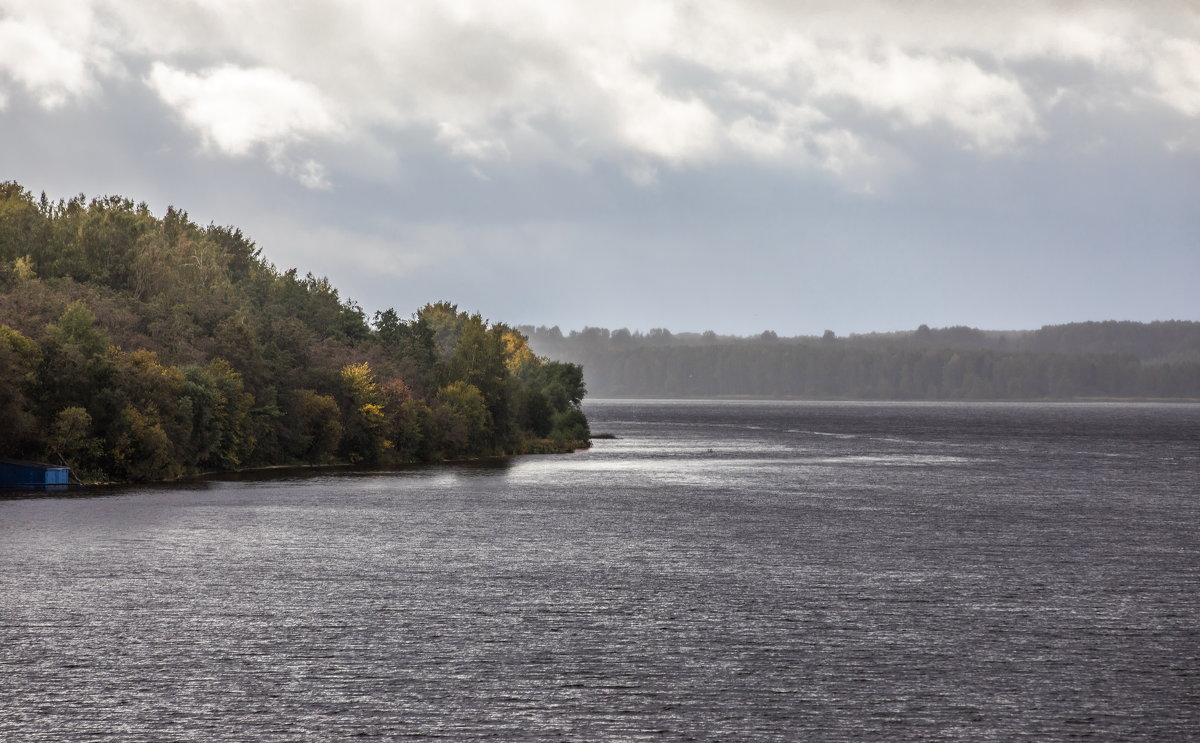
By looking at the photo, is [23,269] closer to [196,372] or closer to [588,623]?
[196,372]

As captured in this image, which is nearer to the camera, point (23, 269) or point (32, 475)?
point (32, 475)

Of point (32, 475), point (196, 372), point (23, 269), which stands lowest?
point (32, 475)

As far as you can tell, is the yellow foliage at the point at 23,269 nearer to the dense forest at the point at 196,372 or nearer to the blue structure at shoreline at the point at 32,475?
the dense forest at the point at 196,372

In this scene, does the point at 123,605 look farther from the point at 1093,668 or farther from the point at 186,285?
the point at 186,285

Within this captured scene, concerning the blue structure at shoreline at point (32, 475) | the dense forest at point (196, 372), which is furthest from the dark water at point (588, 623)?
the dense forest at point (196, 372)

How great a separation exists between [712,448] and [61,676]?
167942 mm

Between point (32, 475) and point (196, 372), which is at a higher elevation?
point (196, 372)

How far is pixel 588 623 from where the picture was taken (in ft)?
142

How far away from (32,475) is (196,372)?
68.4ft

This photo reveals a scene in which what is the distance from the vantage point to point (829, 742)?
28828mm

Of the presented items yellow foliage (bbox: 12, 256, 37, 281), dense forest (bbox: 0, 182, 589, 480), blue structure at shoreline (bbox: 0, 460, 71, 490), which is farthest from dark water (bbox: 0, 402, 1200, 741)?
yellow foliage (bbox: 12, 256, 37, 281)

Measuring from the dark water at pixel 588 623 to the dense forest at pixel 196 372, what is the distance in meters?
18.0

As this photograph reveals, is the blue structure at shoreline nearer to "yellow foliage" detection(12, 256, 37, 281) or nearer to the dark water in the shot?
the dark water

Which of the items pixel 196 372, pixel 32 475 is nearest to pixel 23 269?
pixel 196 372
